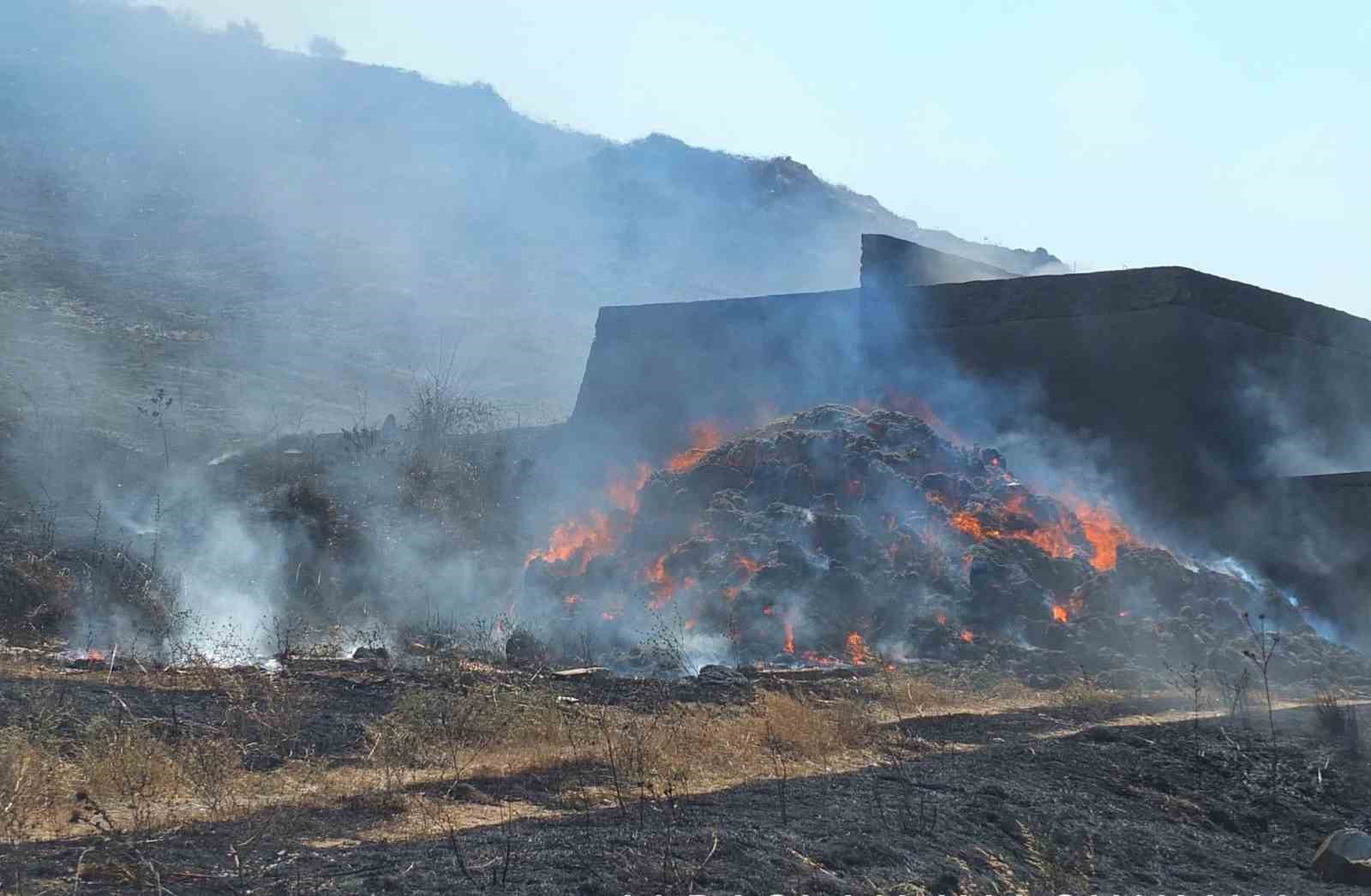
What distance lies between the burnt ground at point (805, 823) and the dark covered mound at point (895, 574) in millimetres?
4478

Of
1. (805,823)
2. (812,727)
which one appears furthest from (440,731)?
(805,823)

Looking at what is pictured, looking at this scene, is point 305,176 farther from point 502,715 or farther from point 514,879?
point 514,879

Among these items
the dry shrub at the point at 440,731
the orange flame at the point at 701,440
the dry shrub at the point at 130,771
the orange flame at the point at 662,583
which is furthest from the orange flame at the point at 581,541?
the dry shrub at the point at 130,771

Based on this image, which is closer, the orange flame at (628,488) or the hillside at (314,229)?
the orange flame at (628,488)

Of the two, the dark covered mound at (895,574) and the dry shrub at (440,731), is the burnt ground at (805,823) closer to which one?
the dry shrub at (440,731)

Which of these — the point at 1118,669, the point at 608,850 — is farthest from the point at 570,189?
the point at 608,850

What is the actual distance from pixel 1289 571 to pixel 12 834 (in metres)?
17.0

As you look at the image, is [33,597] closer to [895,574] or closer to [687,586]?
[687,586]

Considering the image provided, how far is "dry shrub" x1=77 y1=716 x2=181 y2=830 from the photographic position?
6.11 m

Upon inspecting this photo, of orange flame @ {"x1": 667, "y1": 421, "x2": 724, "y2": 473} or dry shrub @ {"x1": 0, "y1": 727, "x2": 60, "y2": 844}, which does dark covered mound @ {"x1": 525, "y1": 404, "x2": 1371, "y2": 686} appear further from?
dry shrub @ {"x1": 0, "y1": 727, "x2": 60, "y2": 844}

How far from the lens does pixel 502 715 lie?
345 inches

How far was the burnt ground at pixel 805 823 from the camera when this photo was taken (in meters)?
4.65

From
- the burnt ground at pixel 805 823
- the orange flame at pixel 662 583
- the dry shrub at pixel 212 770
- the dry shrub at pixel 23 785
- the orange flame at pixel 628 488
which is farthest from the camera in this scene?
the orange flame at pixel 628 488

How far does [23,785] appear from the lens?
5.76 metres
